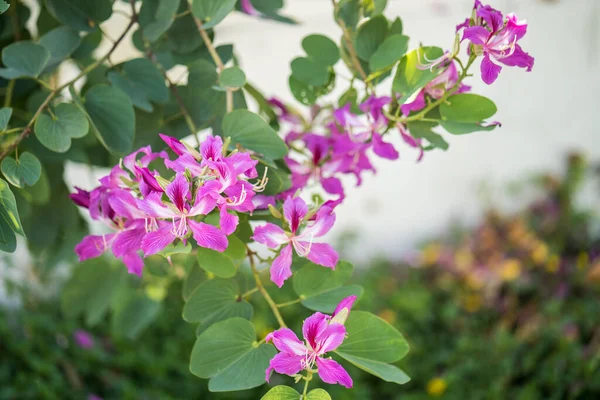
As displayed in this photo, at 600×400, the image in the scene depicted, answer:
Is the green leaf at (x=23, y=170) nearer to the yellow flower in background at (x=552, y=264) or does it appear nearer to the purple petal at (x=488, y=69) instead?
the purple petal at (x=488, y=69)

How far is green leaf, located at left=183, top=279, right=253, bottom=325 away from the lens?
0.47 m

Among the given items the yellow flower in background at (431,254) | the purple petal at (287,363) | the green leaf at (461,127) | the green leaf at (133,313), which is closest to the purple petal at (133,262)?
the purple petal at (287,363)

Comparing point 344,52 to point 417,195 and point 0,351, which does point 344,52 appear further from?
point 417,195

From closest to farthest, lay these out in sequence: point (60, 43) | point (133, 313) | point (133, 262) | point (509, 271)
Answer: point (133, 262) → point (60, 43) → point (133, 313) → point (509, 271)

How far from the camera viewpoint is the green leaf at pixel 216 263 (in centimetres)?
46

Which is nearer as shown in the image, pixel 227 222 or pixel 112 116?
pixel 227 222

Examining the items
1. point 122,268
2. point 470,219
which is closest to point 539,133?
point 470,219

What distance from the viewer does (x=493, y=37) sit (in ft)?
1.43

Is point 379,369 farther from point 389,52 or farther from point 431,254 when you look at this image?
point 431,254

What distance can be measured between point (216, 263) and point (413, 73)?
0.20m

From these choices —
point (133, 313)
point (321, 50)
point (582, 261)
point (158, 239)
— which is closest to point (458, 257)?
point (582, 261)

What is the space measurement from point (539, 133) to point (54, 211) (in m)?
2.47

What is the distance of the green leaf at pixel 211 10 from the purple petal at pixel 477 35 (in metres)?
0.18

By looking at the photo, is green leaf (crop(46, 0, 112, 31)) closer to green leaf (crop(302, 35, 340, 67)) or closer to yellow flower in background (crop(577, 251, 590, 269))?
green leaf (crop(302, 35, 340, 67))
